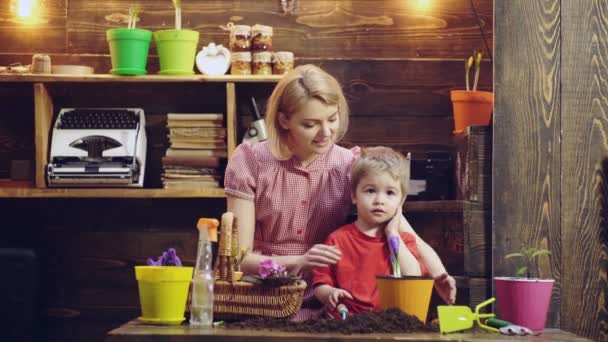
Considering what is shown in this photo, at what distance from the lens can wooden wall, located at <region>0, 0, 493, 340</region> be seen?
14.2 feet

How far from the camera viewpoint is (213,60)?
4.12 m

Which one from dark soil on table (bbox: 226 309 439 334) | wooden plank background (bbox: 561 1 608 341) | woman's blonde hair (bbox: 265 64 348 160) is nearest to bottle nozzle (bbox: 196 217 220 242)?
dark soil on table (bbox: 226 309 439 334)

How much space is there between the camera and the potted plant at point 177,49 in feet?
13.3

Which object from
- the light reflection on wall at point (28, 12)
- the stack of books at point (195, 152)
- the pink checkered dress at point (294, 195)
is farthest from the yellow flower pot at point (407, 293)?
the light reflection on wall at point (28, 12)

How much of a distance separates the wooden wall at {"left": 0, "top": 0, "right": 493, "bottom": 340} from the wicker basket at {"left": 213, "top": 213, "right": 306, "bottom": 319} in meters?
2.21

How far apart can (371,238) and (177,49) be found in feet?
5.88

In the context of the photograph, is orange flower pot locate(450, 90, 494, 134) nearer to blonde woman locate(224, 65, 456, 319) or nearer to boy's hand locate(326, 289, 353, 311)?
blonde woman locate(224, 65, 456, 319)

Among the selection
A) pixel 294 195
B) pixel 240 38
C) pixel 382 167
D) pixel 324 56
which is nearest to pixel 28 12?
pixel 240 38

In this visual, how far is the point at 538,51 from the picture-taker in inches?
96.6

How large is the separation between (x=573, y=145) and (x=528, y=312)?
0.55 metres

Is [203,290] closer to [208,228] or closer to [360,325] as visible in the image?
[208,228]

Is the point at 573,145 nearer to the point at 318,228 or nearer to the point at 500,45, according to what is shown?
the point at 500,45

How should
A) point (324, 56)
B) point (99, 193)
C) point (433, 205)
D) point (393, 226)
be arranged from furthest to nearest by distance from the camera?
point (324, 56), point (99, 193), point (433, 205), point (393, 226)

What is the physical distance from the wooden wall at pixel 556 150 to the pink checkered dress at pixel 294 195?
0.52m
